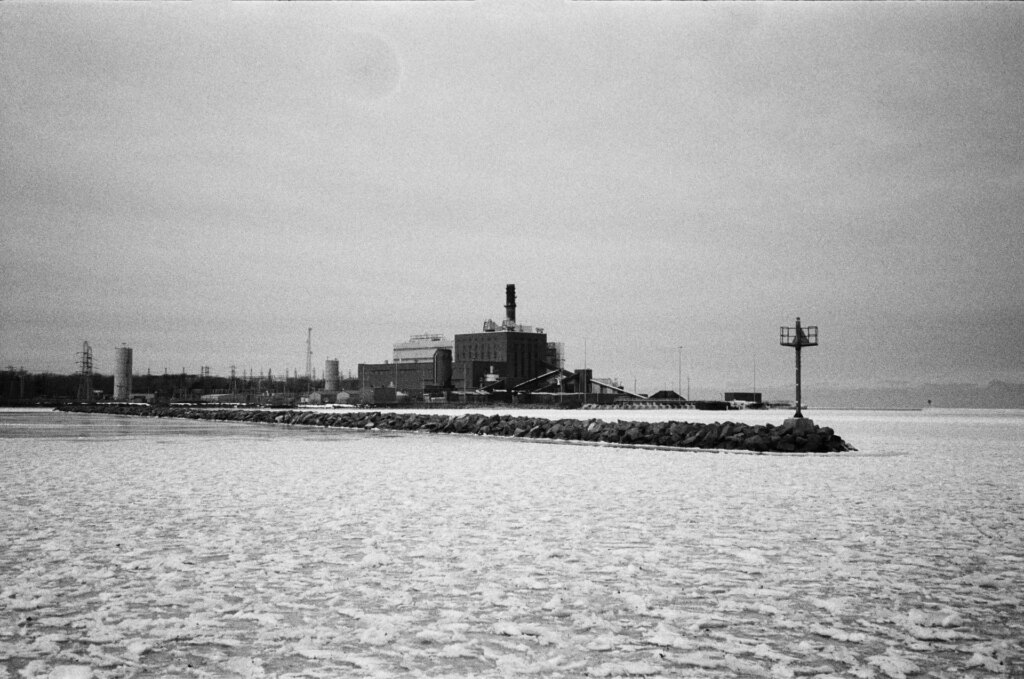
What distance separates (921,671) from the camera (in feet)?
16.1

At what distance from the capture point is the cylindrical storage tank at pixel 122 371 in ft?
422

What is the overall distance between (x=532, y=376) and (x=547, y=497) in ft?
611

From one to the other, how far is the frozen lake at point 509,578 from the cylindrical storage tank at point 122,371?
411 ft

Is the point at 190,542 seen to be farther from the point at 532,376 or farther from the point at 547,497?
the point at 532,376

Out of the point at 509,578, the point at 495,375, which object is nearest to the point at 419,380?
the point at 495,375

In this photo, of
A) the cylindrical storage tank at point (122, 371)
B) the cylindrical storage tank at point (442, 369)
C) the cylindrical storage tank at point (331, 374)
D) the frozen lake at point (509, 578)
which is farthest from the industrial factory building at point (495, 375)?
the frozen lake at point (509, 578)

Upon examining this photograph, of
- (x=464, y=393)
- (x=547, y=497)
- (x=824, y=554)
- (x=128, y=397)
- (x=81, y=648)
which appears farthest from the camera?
(x=464, y=393)

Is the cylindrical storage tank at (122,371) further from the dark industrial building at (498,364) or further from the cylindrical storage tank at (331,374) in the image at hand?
the dark industrial building at (498,364)

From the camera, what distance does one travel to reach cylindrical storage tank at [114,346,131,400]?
128625mm

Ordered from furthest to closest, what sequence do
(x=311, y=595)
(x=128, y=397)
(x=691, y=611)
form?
1. (x=128, y=397)
2. (x=311, y=595)
3. (x=691, y=611)

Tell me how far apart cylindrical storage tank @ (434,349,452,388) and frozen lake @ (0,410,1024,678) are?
154182mm

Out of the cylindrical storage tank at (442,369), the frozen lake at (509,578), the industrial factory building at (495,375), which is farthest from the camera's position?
the industrial factory building at (495,375)

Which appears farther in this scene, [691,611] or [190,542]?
[190,542]

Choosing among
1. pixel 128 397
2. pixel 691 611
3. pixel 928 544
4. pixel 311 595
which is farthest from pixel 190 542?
pixel 128 397
